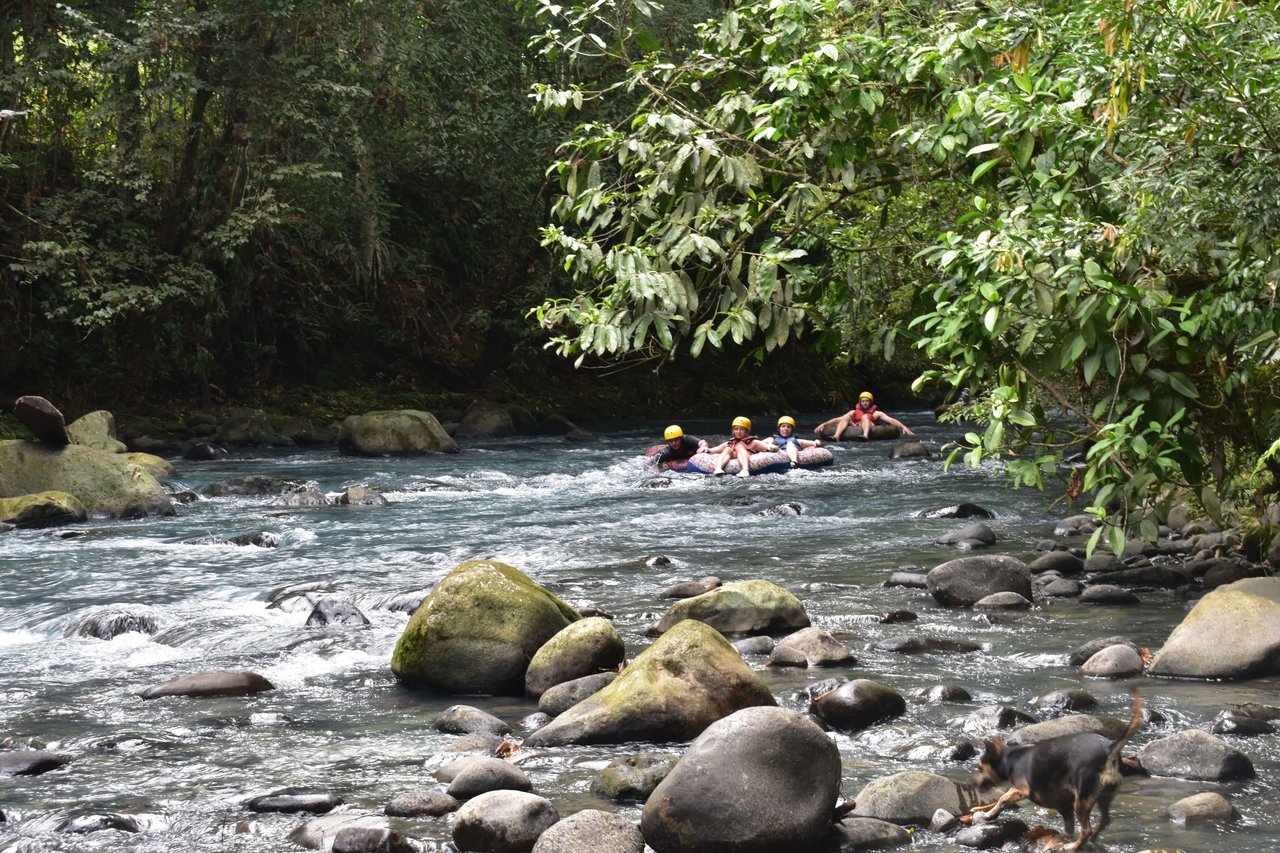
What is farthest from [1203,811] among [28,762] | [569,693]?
[28,762]

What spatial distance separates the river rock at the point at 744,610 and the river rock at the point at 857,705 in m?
→ 1.84

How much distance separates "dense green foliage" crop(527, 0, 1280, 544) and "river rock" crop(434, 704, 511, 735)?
185 centimetres

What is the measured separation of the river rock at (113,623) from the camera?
823 centimetres

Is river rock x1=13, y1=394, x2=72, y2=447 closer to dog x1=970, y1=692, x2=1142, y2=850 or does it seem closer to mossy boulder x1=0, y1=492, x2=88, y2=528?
mossy boulder x1=0, y1=492, x2=88, y2=528

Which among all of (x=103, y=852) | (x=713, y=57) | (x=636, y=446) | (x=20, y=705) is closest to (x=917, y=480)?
(x=636, y=446)

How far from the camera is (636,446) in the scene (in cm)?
2156

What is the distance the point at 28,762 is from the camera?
212 inches

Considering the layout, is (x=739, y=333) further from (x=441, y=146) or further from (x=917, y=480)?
(x=441, y=146)

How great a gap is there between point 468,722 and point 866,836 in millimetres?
2223

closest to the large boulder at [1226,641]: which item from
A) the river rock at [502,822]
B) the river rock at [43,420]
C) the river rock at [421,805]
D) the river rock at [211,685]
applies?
the river rock at [502,822]

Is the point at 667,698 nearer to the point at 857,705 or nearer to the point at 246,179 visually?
the point at 857,705

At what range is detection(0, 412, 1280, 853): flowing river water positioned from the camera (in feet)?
15.9

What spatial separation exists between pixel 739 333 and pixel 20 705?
4138 mm

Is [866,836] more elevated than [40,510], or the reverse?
[40,510]
